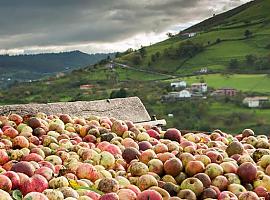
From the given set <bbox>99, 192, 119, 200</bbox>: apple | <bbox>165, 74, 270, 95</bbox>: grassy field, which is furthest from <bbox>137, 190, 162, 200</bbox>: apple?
<bbox>165, 74, 270, 95</bbox>: grassy field

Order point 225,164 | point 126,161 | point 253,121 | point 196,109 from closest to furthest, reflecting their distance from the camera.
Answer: point 225,164 → point 126,161 → point 253,121 → point 196,109

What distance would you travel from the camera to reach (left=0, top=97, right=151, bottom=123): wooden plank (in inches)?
243

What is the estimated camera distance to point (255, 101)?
53312 millimetres

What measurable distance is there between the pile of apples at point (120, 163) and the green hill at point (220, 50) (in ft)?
220

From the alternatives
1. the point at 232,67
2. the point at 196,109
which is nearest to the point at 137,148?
the point at 196,109

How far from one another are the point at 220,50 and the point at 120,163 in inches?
3093

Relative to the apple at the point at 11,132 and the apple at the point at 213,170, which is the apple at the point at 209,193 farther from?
the apple at the point at 11,132

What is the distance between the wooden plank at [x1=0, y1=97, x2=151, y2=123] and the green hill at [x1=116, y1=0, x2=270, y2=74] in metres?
65.3

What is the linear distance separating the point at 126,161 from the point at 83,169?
69cm

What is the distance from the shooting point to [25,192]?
3281 mm

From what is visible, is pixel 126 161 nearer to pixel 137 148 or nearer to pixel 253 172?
pixel 137 148

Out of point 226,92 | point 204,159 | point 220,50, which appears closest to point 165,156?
point 204,159

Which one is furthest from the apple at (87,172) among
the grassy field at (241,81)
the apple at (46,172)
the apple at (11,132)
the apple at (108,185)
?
the grassy field at (241,81)

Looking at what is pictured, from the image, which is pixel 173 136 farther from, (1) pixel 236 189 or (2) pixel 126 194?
(2) pixel 126 194
